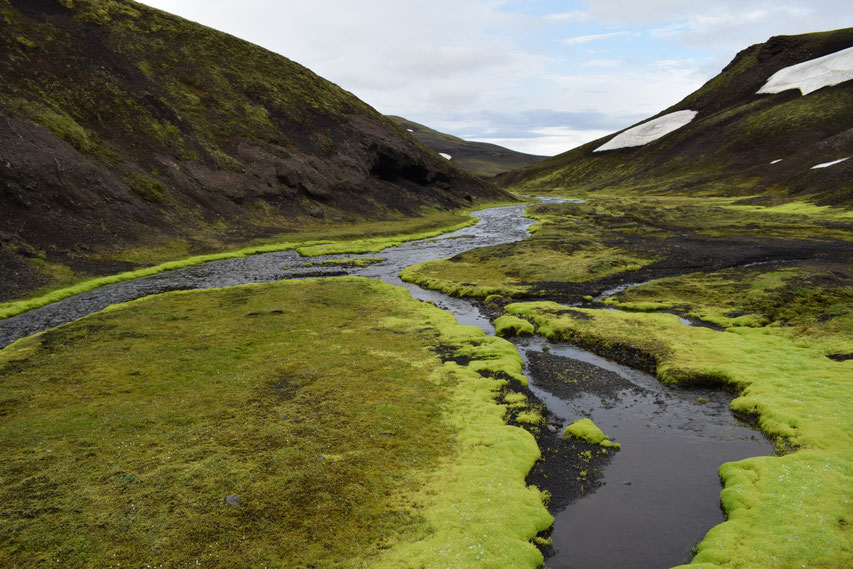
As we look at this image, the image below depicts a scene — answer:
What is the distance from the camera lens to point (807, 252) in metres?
52.1

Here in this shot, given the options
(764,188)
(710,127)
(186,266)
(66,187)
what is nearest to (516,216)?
(764,188)

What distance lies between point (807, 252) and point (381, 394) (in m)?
53.9

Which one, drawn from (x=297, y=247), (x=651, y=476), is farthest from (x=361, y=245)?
(x=651, y=476)

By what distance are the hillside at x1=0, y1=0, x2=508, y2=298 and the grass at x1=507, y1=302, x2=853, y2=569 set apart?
48895 millimetres

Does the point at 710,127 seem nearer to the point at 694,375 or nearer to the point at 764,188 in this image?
the point at 764,188

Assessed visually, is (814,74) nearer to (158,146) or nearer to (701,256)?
(701,256)

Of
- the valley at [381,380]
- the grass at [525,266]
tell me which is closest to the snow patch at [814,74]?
the valley at [381,380]

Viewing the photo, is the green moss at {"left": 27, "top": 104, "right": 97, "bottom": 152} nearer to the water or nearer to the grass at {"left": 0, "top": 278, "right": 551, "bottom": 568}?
the grass at {"left": 0, "top": 278, "right": 551, "bottom": 568}

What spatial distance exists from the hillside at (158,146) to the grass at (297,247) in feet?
6.44

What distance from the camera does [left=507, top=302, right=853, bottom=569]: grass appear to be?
42.7ft

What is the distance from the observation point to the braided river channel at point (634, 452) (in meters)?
14.0

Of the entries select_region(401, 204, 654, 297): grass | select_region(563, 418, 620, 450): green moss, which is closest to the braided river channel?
select_region(563, 418, 620, 450): green moss

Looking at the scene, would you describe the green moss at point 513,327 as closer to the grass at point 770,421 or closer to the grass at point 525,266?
the grass at point 770,421

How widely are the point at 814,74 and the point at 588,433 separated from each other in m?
220
